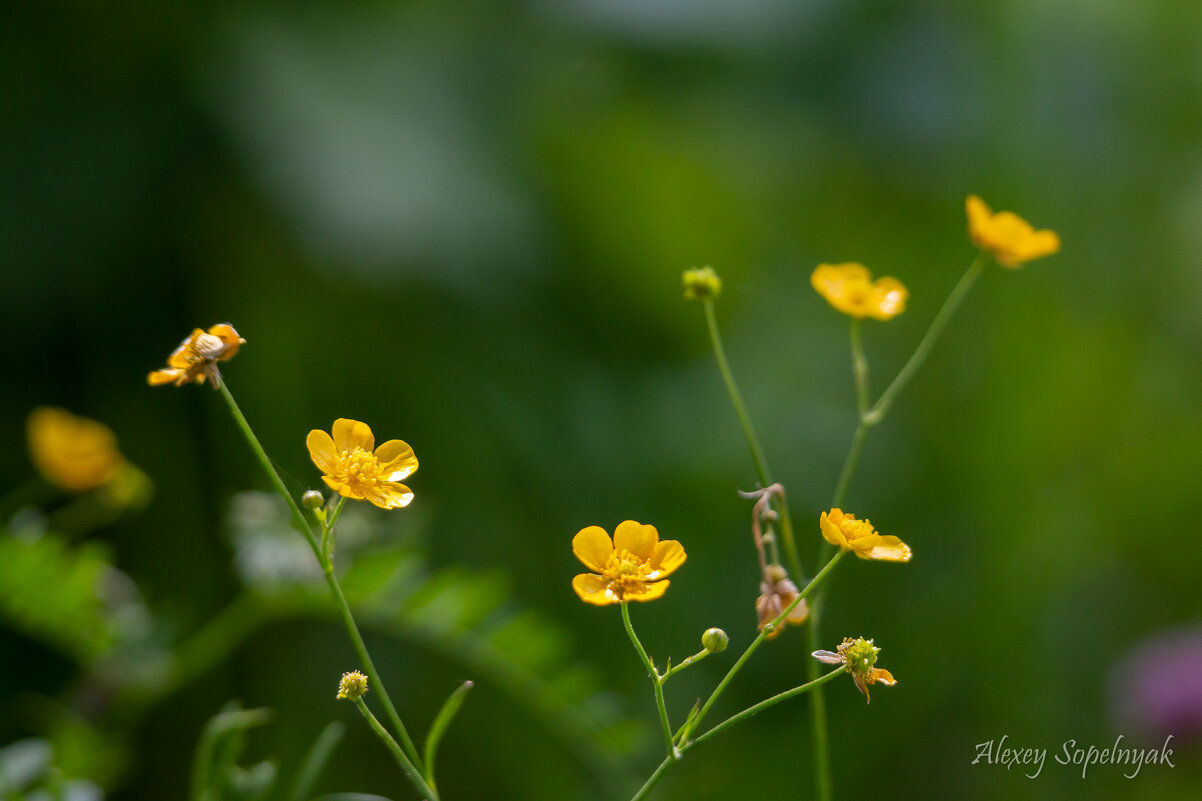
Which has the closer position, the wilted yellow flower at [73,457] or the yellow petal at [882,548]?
the yellow petal at [882,548]

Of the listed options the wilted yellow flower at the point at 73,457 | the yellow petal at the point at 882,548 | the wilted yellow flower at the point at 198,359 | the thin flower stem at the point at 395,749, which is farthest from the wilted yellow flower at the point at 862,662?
the wilted yellow flower at the point at 73,457

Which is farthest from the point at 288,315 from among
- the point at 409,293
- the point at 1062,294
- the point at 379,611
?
the point at 1062,294

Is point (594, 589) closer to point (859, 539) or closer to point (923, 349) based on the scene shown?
point (859, 539)

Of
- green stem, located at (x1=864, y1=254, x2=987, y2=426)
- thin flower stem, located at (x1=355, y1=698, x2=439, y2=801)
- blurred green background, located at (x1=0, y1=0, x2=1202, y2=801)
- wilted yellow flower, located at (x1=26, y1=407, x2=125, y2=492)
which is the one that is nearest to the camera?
thin flower stem, located at (x1=355, y1=698, x2=439, y2=801)

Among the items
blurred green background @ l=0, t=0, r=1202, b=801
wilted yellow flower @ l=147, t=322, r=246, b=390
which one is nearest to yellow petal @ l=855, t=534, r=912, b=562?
wilted yellow flower @ l=147, t=322, r=246, b=390

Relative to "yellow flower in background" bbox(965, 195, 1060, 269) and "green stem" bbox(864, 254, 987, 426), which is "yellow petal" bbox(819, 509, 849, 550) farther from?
"yellow flower in background" bbox(965, 195, 1060, 269)

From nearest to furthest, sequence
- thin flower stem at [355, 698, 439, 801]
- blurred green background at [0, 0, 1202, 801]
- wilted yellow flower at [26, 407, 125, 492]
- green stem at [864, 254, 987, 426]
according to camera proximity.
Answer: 1. thin flower stem at [355, 698, 439, 801]
2. green stem at [864, 254, 987, 426]
3. wilted yellow flower at [26, 407, 125, 492]
4. blurred green background at [0, 0, 1202, 801]

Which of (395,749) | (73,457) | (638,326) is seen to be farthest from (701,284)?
(638,326)

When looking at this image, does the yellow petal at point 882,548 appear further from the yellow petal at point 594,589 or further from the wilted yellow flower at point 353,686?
the wilted yellow flower at point 353,686

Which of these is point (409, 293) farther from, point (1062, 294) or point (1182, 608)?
point (1182, 608)
